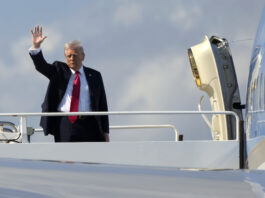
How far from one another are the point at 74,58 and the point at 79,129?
69 cm

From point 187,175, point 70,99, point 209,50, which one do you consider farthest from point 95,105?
point 187,175

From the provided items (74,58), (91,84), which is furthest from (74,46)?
(91,84)

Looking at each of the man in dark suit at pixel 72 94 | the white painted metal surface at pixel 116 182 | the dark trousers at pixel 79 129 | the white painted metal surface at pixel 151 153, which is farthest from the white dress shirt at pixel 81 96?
the white painted metal surface at pixel 116 182

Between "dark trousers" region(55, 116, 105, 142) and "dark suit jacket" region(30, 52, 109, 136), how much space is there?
0.07 metres

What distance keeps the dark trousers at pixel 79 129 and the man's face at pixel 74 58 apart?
20.1 inches

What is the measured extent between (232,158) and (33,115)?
237 cm

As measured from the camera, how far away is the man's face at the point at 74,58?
6.80 meters

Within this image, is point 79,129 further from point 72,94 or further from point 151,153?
point 151,153

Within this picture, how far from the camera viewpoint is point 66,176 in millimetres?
972

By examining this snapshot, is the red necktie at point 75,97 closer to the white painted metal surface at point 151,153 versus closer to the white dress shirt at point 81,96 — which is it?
the white dress shirt at point 81,96

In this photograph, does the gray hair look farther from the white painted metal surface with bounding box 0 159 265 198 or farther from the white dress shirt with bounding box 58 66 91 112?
the white painted metal surface with bounding box 0 159 265 198

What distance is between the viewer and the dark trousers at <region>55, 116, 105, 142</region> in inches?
267

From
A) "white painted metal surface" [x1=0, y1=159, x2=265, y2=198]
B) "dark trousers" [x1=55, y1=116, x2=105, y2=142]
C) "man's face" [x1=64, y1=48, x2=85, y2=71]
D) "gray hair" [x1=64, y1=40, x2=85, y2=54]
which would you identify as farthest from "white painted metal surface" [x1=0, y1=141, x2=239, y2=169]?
"white painted metal surface" [x1=0, y1=159, x2=265, y2=198]

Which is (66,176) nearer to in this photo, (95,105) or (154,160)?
(95,105)
